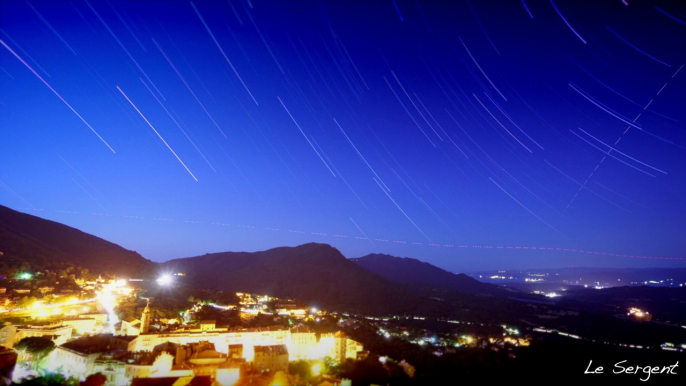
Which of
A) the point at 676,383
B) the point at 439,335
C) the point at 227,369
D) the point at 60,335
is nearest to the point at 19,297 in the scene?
the point at 60,335

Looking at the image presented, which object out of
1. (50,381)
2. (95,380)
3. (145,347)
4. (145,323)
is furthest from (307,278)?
(50,381)

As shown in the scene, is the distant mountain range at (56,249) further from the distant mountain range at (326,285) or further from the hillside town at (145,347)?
the hillside town at (145,347)

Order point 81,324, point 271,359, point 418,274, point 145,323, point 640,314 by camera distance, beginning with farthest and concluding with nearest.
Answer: point 418,274 → point 640,314 → point 81,324 → point 145,323 → point 271,359

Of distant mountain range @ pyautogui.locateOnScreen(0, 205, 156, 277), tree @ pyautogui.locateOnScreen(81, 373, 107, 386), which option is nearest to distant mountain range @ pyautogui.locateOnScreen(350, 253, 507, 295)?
distant mountain range @ pyautogui.locateOnScreen(0, 205, 156, 277)

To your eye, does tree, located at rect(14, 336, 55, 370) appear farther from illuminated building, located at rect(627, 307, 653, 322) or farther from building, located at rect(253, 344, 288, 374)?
illuminated building, located at rect(627, 307, 653, 322)

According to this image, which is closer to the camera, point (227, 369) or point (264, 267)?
point (227, 369)

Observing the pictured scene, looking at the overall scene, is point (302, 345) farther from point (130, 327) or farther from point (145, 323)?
point (130, 327)

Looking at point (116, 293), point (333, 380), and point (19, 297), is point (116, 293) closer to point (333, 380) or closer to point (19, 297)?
point (19, 297)
